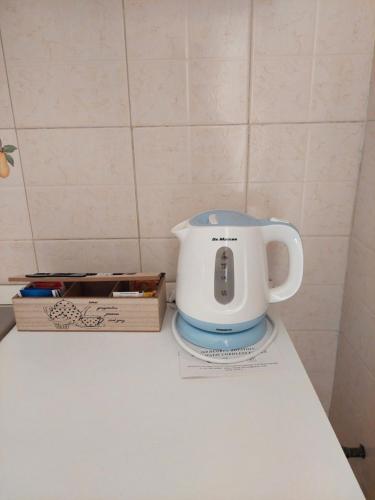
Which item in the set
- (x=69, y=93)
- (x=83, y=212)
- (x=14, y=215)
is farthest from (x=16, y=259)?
(x=69, y=93)

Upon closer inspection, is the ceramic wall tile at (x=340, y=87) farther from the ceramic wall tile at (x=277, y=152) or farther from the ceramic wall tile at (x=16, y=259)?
the ceramic wall tile at (x=16, y=259)

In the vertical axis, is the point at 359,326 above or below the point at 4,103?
below

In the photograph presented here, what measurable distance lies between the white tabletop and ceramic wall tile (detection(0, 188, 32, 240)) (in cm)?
34

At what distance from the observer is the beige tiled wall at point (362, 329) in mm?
803

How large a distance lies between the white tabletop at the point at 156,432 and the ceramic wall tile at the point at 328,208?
14.2 inches

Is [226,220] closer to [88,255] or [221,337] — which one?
[221,337]

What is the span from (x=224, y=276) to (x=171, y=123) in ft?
1.32

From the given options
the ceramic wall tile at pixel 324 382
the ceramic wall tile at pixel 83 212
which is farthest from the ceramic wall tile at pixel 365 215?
the ceramic wall tile at pixel 83 212

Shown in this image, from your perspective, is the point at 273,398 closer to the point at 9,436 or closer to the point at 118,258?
the point at 9,436

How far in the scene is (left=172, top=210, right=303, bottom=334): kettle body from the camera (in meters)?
0.66

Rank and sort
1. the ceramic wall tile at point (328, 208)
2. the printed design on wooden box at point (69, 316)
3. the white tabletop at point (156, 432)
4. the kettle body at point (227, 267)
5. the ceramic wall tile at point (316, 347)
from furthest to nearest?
1. the ceramic wall tile at point (316, 347)
2. the ceramic wall tile at point (328, 208)
3. the printed design on wooden box at point (69, 316)
4. the kettle body at point (227, 267)
5. the white tabletop at point (156, 432)

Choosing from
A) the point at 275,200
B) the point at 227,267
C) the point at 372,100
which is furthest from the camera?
the point at 275,200

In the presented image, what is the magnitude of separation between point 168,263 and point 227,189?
0.84 feet

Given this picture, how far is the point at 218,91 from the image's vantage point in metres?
0.79
